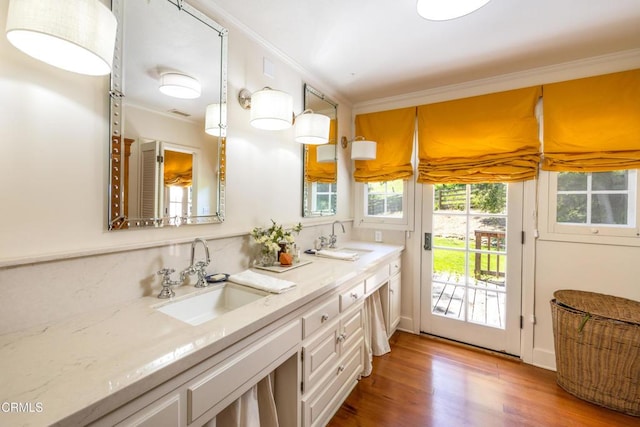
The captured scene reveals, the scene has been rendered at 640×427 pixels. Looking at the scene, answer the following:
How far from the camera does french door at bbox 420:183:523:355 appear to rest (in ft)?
8.04

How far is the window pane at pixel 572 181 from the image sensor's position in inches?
86.2

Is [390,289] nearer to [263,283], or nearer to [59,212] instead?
[263,283]

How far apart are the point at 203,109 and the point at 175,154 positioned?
0.31m

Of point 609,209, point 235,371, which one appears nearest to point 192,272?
point 235,371

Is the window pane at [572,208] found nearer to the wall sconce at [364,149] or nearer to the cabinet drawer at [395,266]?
the cabinet drawer at [395,266]

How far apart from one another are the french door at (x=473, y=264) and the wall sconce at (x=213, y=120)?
2072mm

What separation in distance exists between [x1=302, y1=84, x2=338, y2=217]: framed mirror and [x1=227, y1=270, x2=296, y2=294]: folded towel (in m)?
0.94

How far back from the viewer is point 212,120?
1.59 metres

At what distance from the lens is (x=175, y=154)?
1434 millimetres

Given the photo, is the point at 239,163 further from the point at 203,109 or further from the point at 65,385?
the point at 65,385

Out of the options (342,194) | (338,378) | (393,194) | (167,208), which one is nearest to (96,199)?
(167,208)

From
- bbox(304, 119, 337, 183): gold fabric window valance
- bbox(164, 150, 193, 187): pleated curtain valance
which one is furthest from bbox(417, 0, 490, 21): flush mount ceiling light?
bbox(164, 150, 193, 187): pleated curtain valance

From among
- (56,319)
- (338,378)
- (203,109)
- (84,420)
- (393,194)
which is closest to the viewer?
(84,420)

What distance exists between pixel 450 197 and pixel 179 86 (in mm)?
2430
